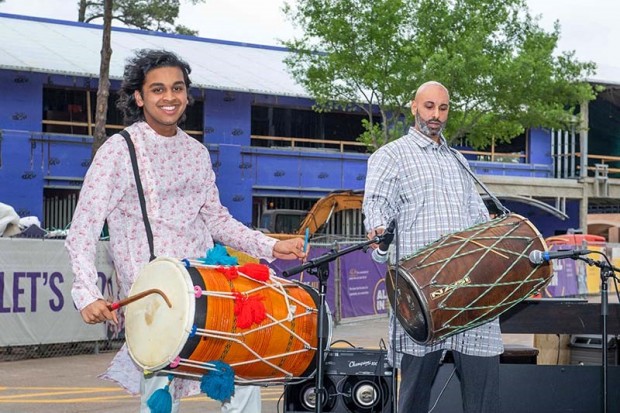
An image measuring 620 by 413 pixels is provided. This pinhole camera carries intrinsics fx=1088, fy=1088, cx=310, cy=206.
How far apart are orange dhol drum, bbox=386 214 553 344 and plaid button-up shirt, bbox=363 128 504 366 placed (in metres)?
0.18

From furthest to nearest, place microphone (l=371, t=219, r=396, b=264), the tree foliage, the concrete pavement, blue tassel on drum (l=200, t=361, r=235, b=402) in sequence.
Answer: the tree foliage < the concrete pavement < microphone (l=371, t=219, r=396, b=264) < blue tassel on drum (l=200, t=361, r=235, b=402)

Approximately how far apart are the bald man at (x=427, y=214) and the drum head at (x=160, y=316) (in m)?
1.32

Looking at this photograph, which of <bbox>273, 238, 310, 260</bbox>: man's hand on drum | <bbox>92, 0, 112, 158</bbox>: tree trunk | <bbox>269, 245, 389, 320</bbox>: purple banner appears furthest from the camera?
<bbox>92, 0, 112, 158</bbox>: tree trunk

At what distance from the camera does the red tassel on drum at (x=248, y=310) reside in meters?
4.66

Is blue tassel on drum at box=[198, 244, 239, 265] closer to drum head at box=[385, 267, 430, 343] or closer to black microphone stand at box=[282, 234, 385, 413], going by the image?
black microphone stand at box=[282, 234, 385, 413]

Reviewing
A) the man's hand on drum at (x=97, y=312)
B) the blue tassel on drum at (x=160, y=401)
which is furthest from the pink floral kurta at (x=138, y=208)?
the blue tassel on drum at (x=160, y=401)

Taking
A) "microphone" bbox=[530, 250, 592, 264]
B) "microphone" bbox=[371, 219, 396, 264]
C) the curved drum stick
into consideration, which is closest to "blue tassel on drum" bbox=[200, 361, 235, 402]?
the curved drum stick

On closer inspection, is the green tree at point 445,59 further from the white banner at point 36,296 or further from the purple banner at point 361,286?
the white banner at point 36,296

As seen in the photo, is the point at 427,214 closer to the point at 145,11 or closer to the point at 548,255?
the point at 548,255

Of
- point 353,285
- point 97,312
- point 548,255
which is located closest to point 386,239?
point 548,255

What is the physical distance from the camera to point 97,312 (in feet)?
15.0

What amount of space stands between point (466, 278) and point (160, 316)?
66.3 inches

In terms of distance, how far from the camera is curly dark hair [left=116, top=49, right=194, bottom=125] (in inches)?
201

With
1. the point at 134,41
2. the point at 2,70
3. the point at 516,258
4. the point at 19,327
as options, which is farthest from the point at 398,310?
the point at 134,41
